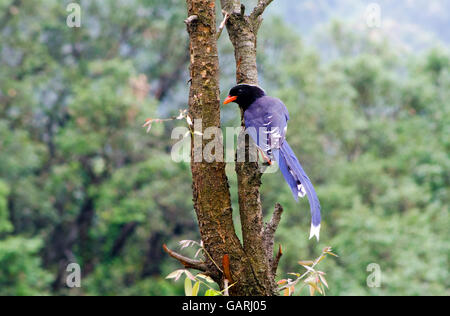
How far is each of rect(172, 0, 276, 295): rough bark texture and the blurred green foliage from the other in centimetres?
481

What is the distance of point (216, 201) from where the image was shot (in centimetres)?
165

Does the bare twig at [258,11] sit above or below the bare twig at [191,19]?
above

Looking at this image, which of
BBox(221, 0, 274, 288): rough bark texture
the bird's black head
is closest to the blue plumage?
the bird's black head

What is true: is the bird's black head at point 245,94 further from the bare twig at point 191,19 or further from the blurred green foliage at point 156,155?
the blurred green foliage at point 156,155

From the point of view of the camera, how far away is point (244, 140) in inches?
70.5

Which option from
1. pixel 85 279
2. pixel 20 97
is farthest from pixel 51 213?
pixel 20 97

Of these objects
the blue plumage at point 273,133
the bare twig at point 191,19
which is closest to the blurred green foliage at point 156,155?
the blue plumage at point 273,133

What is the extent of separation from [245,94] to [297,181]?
473 millimetres

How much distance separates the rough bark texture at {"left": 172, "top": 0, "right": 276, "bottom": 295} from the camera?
1.64 m

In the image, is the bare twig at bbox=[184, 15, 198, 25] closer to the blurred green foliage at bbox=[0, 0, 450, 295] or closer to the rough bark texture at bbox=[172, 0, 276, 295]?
the rough bark texture at bbox=[172, 0, 276, 295]

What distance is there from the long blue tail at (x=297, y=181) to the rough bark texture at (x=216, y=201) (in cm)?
17

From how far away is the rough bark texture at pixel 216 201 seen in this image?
64.6 inches

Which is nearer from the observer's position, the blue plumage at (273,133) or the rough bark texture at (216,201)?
the rough bark texture at (216,201)
